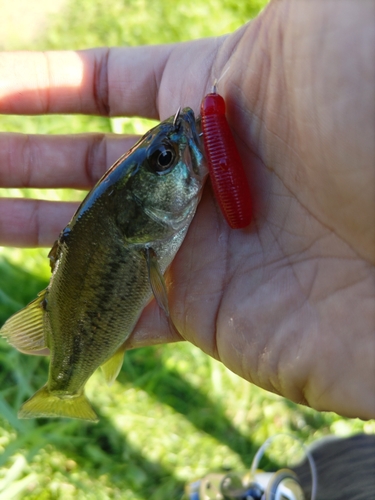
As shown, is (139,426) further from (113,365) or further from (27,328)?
(27,328)

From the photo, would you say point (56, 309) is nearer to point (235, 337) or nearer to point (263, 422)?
point (235, 337)

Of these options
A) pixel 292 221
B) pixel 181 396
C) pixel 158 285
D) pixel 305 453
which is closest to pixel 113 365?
pixel 158 285

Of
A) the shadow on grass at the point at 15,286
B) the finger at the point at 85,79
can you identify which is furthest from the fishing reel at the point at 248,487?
the finger at the point at 85,79

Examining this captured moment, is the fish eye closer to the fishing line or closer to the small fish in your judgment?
the small fish

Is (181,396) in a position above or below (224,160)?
below

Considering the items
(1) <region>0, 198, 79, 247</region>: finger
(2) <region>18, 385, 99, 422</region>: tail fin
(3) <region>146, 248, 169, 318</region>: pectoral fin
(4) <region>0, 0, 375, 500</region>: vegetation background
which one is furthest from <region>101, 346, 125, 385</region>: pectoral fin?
(4) <region>0, 0, 375, 500</region>: vegetation background

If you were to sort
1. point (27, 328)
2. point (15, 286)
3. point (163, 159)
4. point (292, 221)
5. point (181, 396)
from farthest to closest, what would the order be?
1. point (15, 286)
2. point (181, 396)
3. point (27, 328)
4. point (163, 159)
5. point (292, 221)

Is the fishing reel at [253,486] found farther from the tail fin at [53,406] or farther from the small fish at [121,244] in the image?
the small fish at [121,244]
